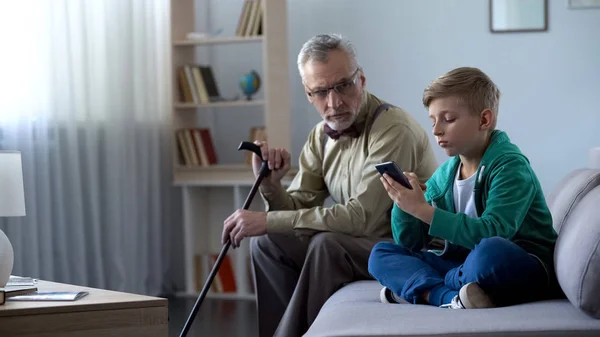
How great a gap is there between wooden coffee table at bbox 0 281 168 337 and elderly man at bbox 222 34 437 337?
0.41 meters

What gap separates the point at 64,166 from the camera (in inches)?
164

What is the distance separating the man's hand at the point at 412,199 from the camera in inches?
80.7

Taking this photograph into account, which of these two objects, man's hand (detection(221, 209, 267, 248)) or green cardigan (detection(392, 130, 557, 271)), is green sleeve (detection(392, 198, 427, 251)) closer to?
green cardigan (detection(392, 130, 557, 271))

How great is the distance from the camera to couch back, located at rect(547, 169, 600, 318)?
5.77ft

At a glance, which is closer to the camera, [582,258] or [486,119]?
[582,258]

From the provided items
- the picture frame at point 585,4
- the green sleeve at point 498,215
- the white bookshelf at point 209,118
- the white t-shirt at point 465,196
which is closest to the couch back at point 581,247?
the green sleeve at point 498,215

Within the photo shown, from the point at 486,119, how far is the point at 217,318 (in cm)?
218

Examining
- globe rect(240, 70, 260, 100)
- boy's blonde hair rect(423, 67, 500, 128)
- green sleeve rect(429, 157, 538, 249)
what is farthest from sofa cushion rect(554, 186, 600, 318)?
globe rect(240, 70, 260, 100)

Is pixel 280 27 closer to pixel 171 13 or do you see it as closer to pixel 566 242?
pixel 171 13

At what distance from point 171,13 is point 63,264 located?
1.42 meters

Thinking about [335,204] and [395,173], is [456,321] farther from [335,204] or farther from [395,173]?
[335,204]

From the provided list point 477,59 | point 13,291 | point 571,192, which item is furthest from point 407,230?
point 477,59

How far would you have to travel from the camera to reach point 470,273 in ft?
6.37

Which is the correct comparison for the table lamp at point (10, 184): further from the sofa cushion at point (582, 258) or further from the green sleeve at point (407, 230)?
the sofa cushion at point (582, 258)
